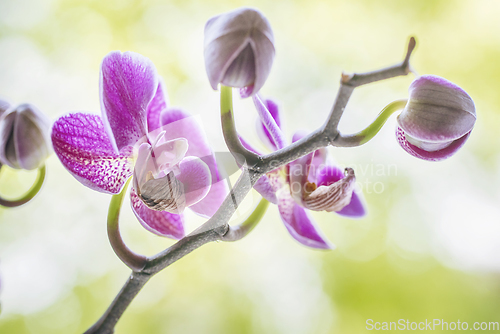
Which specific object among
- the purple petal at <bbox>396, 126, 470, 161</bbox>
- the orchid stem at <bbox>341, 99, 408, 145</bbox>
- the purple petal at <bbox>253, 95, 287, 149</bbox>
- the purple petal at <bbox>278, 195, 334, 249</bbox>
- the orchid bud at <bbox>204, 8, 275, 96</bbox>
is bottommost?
the purple petal at <bbox>278, 195, 334, 249</bbox>

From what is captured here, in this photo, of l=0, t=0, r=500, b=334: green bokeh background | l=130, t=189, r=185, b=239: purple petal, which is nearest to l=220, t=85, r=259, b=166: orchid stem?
l=130, t=189, r=185, b=239: purple petal

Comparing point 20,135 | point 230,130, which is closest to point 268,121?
point 230,130

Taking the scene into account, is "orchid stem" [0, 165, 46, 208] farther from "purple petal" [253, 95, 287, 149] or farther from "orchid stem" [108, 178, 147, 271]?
"purple petal" [253, 95, 287, 149]

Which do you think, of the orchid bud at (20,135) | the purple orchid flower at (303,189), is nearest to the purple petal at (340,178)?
the purple orchid flower at (303,189)

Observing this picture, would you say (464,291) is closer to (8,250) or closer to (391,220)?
(391,220)

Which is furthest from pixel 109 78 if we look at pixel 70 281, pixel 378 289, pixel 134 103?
pixel 378 289
